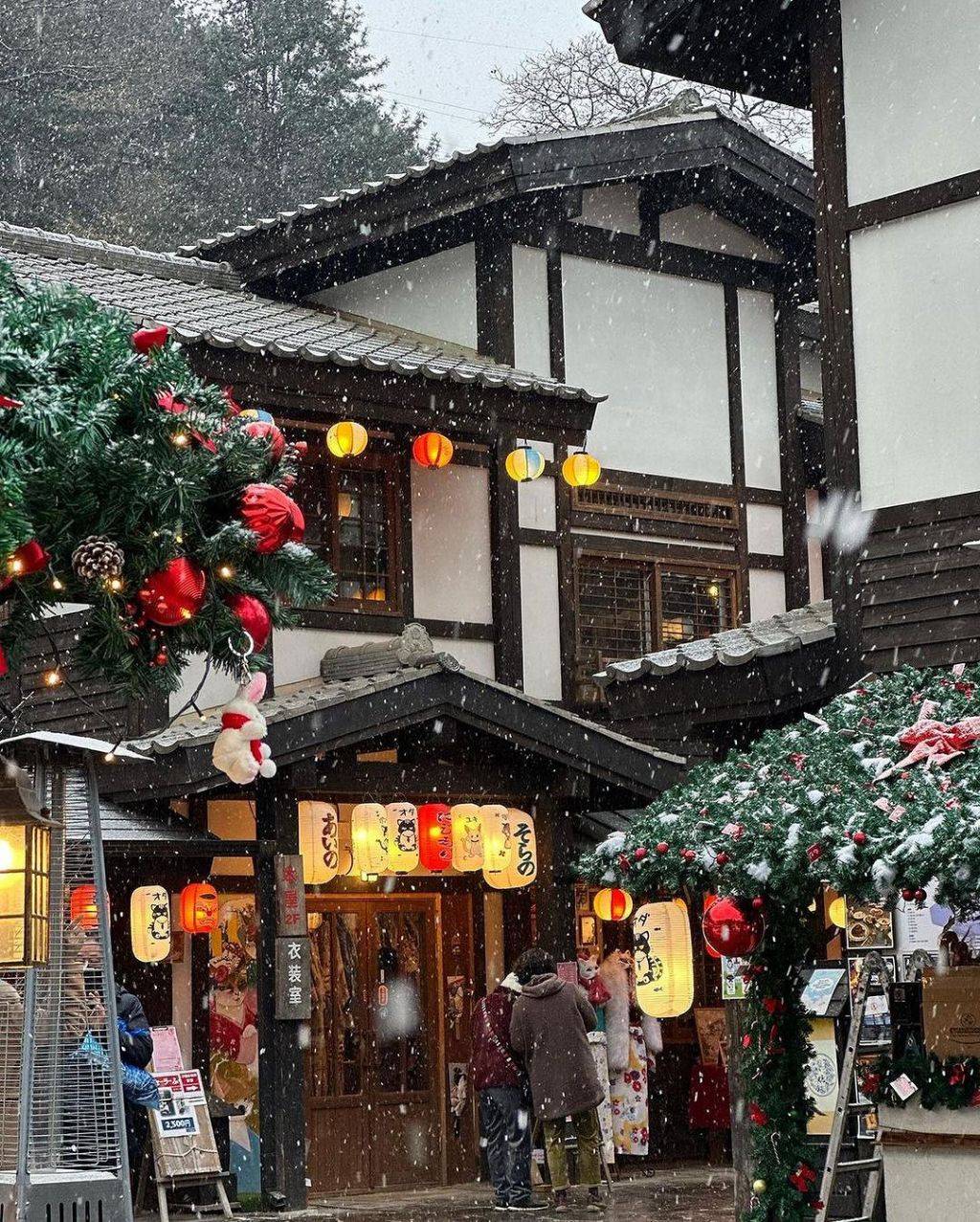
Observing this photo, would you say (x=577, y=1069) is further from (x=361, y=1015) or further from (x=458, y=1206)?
(x=361, y=1015)

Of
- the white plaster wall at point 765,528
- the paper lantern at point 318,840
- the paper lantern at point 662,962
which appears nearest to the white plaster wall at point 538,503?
the white plaster wall at point 765,528

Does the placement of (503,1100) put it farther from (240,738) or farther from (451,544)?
(240,738)

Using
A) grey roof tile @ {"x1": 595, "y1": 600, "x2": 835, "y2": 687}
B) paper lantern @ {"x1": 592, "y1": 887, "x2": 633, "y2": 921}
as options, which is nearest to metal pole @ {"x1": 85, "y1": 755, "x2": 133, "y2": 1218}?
grey roof tile @ {"x1": 595, "y1": 600, "x2": 835, "y2": 687}

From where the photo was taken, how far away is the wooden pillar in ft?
48.0

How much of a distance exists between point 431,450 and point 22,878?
1033cm

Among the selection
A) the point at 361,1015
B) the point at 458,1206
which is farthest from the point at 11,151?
the point at 458,1206

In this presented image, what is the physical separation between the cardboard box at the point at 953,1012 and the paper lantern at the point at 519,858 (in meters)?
6.40

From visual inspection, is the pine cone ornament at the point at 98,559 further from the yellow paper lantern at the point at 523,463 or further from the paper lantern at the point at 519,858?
the yellow paper lantern at the point at 523,463

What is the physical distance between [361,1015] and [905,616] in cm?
696

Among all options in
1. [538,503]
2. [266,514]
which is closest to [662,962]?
[538,503]

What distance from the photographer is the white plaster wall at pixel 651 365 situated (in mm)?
18781

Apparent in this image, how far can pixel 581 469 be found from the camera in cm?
1770

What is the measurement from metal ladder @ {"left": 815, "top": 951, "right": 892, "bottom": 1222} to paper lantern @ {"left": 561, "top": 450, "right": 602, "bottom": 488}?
759 cm

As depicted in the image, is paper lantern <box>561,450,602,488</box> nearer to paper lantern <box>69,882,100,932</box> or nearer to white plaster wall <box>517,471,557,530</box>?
white plaster wall <box>517,471,557,530</box>
